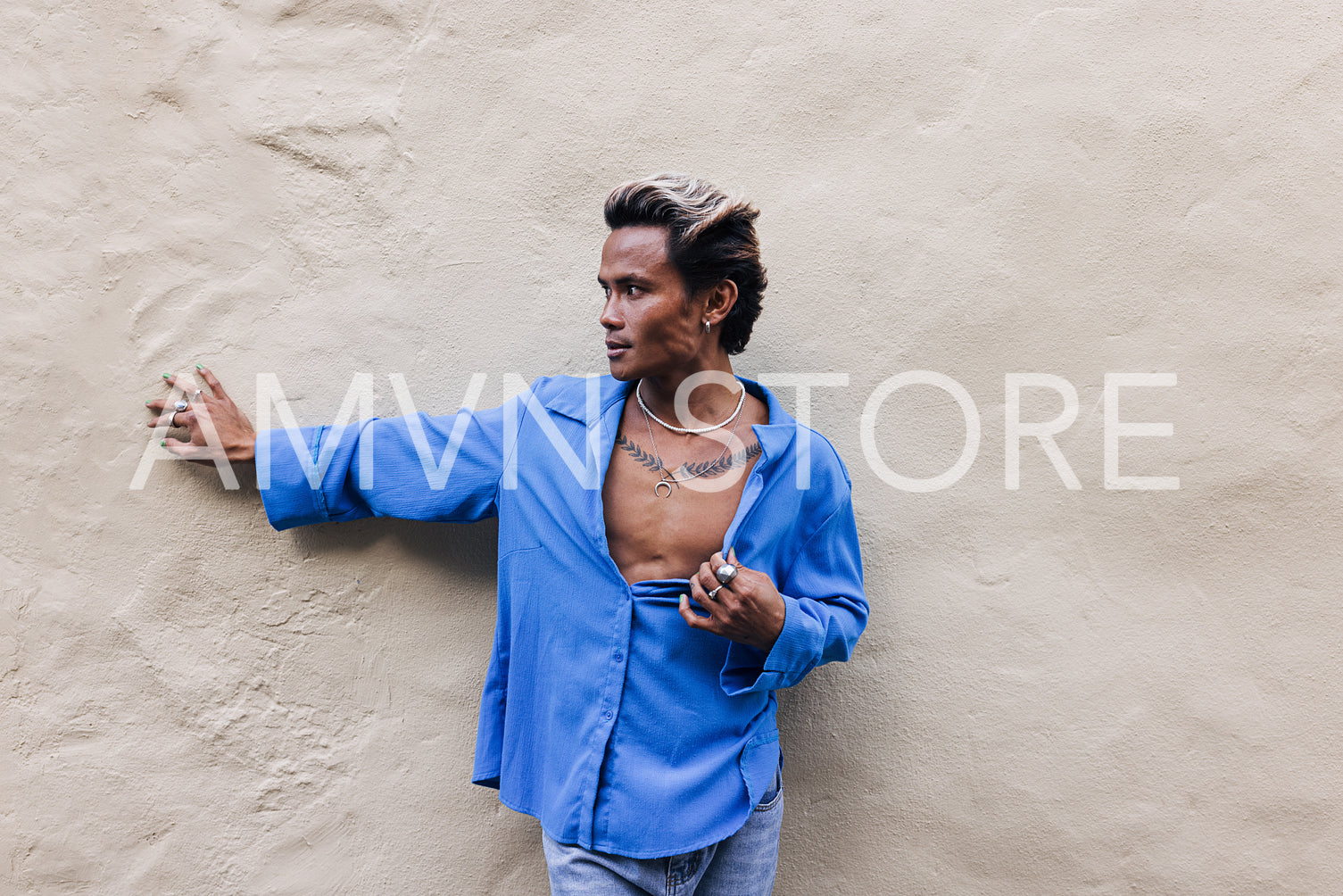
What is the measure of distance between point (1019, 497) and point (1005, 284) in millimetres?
577

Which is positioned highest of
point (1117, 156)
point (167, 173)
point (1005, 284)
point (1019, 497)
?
point (1117, 156)

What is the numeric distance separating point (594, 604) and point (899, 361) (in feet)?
3.56

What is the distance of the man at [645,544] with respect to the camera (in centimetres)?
186

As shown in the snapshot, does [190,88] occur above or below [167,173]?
above

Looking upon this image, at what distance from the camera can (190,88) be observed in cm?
225

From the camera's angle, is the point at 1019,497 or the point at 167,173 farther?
the point at 1019,497

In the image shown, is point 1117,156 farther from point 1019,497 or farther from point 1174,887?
point 1174,887

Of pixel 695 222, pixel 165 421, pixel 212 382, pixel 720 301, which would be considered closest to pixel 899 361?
pixel 720 301

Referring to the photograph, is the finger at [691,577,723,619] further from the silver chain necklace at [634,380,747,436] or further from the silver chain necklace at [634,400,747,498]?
the silver chain necklace at [634,380,747,436]

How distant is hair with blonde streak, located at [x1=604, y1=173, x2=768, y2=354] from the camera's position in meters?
1.93

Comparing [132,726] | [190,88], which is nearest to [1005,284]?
[190,88]

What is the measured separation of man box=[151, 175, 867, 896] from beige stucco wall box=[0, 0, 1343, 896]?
0.30 meters

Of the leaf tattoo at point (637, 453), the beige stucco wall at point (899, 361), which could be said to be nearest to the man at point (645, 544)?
the leaf tattoo at point (637, 453)

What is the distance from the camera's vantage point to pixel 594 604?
192 centimetres
